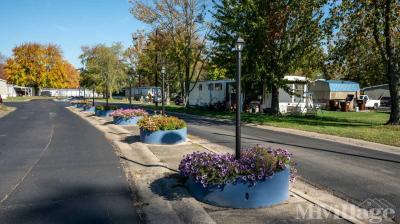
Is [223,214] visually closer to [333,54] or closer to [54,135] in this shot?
[54,135]

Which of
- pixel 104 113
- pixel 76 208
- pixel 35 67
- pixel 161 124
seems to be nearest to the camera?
pixel 76 208

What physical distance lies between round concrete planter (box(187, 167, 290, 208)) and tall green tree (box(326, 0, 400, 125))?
54.2 ft

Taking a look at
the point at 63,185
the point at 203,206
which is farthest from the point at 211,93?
the point at 203,206

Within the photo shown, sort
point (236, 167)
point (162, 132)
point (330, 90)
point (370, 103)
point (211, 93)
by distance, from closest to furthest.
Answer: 1. point (236, 167)
2. point (162, 132)
3. point (211, 93)
4. point (370, 103)
5. point (330, 90)

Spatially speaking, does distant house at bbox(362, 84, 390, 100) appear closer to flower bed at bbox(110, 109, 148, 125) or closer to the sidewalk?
flower bed at bbox(110, 109, 148, 125)

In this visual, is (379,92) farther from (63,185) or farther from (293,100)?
(63,185)

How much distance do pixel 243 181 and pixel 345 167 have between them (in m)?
4.99

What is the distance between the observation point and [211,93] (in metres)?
40.4

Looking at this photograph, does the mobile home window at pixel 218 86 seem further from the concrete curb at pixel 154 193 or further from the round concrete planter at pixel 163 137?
the concrete curb at pixel 154 193

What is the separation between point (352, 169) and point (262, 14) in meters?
19.2

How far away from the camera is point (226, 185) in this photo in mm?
6750

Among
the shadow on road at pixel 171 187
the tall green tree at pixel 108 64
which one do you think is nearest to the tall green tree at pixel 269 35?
the shadow on road at pixel 171 187

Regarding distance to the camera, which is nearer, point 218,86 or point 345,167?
point 345,167

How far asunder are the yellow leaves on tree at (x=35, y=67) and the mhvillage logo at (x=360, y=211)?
101988 mm
